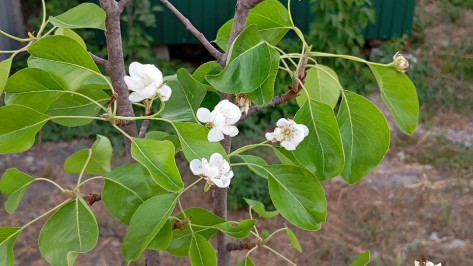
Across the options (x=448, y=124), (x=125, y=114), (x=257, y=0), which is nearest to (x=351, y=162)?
(x=257, y=0)

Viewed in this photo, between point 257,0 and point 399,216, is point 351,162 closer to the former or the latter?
point 257,0

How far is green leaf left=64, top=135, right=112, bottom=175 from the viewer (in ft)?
3.68

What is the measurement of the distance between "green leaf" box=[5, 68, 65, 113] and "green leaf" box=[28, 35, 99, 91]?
0.01m

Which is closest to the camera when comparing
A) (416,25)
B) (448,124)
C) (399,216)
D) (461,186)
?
(399,216)

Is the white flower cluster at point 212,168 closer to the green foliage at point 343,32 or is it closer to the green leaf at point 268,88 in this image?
the green leaf at point 268,88

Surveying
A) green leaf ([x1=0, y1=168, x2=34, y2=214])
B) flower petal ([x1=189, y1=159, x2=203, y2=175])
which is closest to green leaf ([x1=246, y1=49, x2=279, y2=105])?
flower petal ([x1=189, y1=159, x2=203, y2=175])

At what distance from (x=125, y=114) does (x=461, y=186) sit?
7.99 feet

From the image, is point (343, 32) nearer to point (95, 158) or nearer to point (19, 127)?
point (95, 158)

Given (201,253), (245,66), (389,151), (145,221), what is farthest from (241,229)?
(389,151)

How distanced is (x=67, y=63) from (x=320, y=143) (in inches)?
13.6

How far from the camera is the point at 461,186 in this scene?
3021mm

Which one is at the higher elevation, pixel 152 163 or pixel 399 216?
pixel 152 163

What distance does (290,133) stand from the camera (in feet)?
2.59

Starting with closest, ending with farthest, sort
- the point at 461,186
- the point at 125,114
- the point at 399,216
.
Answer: the point at 125,114 < the point at 399,216 < the point at 461,186
